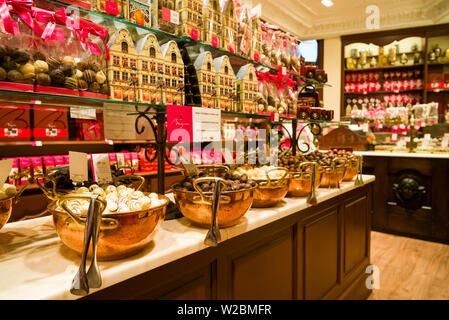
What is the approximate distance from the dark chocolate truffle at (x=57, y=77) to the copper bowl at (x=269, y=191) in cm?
86

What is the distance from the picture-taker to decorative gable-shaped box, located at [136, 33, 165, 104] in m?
1.17

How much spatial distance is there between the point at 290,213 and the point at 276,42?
46.7 inches

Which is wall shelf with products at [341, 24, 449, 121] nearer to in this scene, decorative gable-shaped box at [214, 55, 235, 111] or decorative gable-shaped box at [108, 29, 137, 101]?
decorative gable-shaped box at [214, 55, 235, 111]

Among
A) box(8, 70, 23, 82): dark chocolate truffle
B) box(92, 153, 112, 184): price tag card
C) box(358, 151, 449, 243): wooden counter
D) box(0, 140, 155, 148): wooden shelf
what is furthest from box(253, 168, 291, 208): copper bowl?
box(358, 151, 449, 243): wooden counter

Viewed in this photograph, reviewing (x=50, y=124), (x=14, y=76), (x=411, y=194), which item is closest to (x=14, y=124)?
(x=50, y=124)

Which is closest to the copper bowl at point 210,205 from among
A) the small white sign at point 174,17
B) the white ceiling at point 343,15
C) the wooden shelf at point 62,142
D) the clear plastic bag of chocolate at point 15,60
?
the clear plastic bag of chocolate at point 15,60

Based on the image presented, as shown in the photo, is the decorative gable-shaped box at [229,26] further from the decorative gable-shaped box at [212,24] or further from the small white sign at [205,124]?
the small white sign at [205,124]

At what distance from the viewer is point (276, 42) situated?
2086 millimetres

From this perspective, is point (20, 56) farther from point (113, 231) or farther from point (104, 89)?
point (113, 231)

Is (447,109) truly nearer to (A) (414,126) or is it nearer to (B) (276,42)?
(A) (414,126)

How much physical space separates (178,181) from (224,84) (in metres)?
0.51

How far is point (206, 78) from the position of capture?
1.42 meters

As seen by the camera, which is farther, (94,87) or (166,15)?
(166,15)

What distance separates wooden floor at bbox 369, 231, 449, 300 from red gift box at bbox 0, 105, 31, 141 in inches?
124
